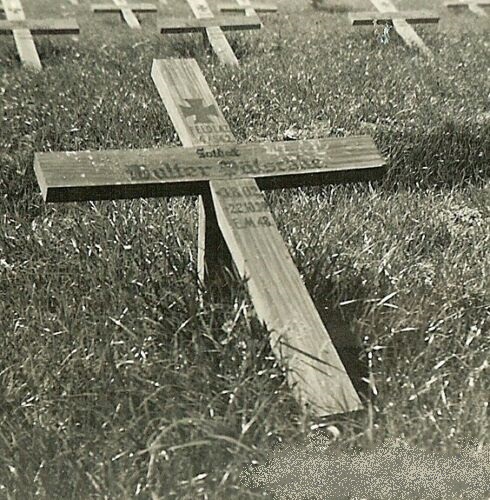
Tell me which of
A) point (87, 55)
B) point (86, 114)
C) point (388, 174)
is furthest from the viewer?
point (87, 55)

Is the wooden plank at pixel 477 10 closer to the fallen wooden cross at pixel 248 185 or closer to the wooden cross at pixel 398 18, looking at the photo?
the wooden cross at pixel 398 18

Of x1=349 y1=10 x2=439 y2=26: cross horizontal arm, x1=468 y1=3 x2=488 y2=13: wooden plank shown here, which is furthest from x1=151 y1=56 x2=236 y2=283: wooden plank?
x1=468 y1=3 x2=488 y2=13: wooden plank

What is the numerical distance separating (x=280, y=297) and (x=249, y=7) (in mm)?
4291

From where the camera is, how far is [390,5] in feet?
21.4

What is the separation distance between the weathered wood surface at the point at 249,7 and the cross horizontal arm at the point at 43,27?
1.16 meters

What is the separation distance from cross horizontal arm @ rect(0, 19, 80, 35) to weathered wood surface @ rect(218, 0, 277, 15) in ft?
3.82

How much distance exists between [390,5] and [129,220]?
13.0 feet

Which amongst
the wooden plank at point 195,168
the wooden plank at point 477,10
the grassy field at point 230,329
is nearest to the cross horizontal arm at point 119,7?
the grassy field at point 230,329

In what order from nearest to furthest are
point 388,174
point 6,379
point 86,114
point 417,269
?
point 6,379 → point 417,269 → point 388,174 → point 86,114

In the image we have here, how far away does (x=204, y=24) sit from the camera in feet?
19.1

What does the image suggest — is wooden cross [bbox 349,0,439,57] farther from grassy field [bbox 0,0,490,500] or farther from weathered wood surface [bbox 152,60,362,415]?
weathered wood surface [bbox 152,60,362,415]

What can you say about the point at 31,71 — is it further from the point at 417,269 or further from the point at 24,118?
the point at 417,269

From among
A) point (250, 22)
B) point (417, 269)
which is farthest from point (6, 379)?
point (250, 22)

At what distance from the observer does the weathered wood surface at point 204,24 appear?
19.0ft
